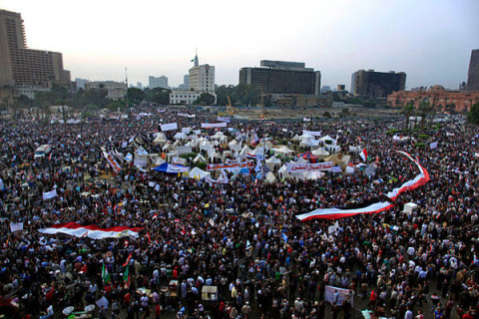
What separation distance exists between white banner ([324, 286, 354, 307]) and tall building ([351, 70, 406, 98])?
184 m

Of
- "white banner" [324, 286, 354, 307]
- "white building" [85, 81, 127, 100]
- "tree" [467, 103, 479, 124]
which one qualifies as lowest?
"white banner" [324, 286, 354, 307]

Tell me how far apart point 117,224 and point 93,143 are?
18.3 m

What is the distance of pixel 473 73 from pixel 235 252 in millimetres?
215978

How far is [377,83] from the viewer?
178 m

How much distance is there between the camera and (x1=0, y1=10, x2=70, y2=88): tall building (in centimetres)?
12238

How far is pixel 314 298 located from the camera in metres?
8.76

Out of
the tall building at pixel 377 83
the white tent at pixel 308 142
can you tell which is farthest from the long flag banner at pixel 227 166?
the tall building at pixel 377 83

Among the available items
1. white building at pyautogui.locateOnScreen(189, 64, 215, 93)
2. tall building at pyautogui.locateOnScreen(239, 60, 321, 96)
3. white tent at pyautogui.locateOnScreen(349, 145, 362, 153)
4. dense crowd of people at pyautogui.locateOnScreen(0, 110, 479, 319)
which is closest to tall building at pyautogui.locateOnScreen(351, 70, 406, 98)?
tall building at pyautogui.locateOnScreen(239, 60, 321, 96)

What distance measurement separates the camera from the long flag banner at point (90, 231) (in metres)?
10.4

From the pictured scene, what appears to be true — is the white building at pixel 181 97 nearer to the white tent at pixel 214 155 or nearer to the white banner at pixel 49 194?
the white tent at pixel 214 155

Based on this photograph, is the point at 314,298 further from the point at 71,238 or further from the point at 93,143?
the point at 93,143

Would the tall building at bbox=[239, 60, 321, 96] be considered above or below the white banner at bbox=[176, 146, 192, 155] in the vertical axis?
above

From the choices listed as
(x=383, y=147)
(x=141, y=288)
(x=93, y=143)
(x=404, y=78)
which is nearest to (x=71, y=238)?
(x=141, y=288)

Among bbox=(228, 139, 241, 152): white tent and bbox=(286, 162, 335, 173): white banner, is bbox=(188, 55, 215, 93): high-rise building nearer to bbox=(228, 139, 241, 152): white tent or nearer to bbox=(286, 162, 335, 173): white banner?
bbox=(228, 139, 241, 152): white tent
